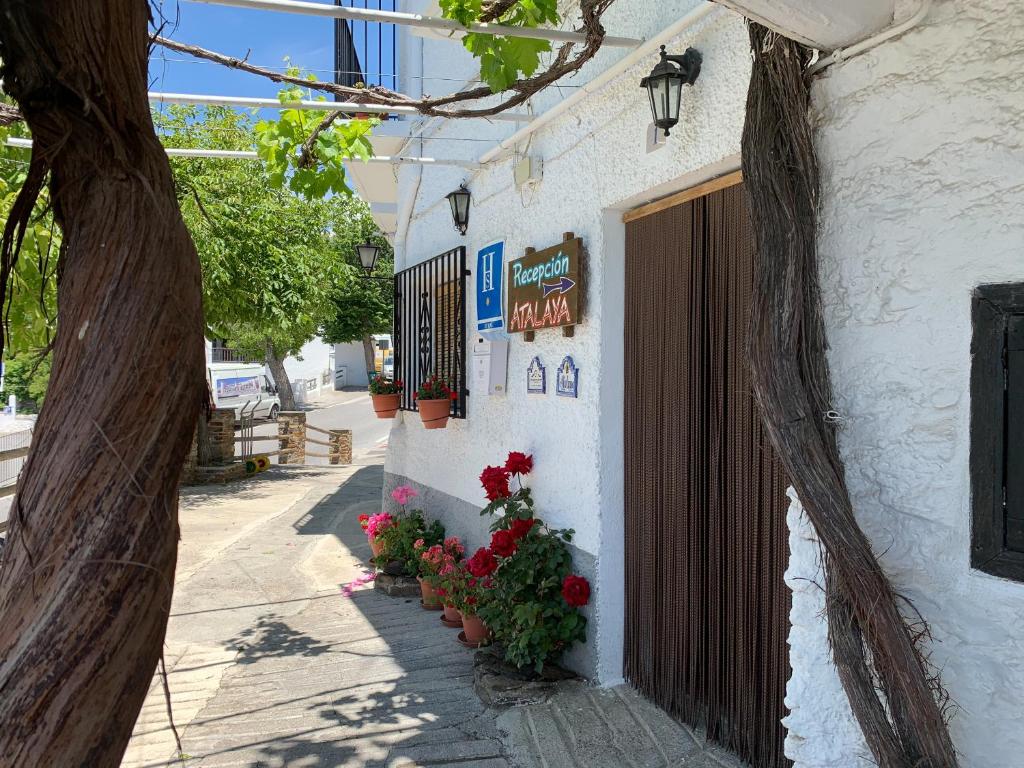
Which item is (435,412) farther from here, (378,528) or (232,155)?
(232,155)

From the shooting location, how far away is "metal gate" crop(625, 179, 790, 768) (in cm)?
336

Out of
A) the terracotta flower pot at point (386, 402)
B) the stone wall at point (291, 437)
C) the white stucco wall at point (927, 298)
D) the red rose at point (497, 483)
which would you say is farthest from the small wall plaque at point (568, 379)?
the stone wall at point (291, 437)

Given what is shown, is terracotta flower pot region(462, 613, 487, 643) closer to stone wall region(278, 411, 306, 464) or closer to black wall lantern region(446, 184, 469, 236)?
black wall lantern region(446, 184, 469, 236)

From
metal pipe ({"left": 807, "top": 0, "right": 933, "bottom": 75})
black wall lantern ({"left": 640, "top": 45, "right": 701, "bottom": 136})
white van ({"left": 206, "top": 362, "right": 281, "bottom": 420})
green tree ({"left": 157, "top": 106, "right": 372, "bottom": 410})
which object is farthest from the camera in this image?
white van ({"left": 206, "top": 362, "right": 281, "bottom": 420})

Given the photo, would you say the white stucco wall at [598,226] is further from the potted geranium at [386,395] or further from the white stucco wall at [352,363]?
the white stucco wall at [352,363]

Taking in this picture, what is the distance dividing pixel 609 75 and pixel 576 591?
111 inches

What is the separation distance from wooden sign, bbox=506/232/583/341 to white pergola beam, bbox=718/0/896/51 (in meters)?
2.25

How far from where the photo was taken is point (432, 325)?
24.6 ft

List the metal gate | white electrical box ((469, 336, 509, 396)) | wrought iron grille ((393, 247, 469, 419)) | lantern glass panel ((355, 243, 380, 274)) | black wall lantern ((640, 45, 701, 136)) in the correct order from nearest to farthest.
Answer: the metal gate → black wall lantern ((640, 45, 701, 136)) → white electrical box ((469, 336, 509, 396)) → wrought iron grille ((393, 247, 469, 419)) → lantern glass panel ((355, 243, 380, 274))

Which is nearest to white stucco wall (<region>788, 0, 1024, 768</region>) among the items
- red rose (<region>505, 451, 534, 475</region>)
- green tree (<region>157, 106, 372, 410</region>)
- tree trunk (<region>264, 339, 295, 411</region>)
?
red rose (<region>505, 451, 534, 475</region>)

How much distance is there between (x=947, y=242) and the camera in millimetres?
2207

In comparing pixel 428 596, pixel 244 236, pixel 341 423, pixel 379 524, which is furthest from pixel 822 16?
pixel 341 423

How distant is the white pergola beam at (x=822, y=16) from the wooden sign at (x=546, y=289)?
2.25m

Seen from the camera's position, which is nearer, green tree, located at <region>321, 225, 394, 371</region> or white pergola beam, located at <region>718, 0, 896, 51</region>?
white pergola beam, located at <region>718, 0, 896, 51</region>
